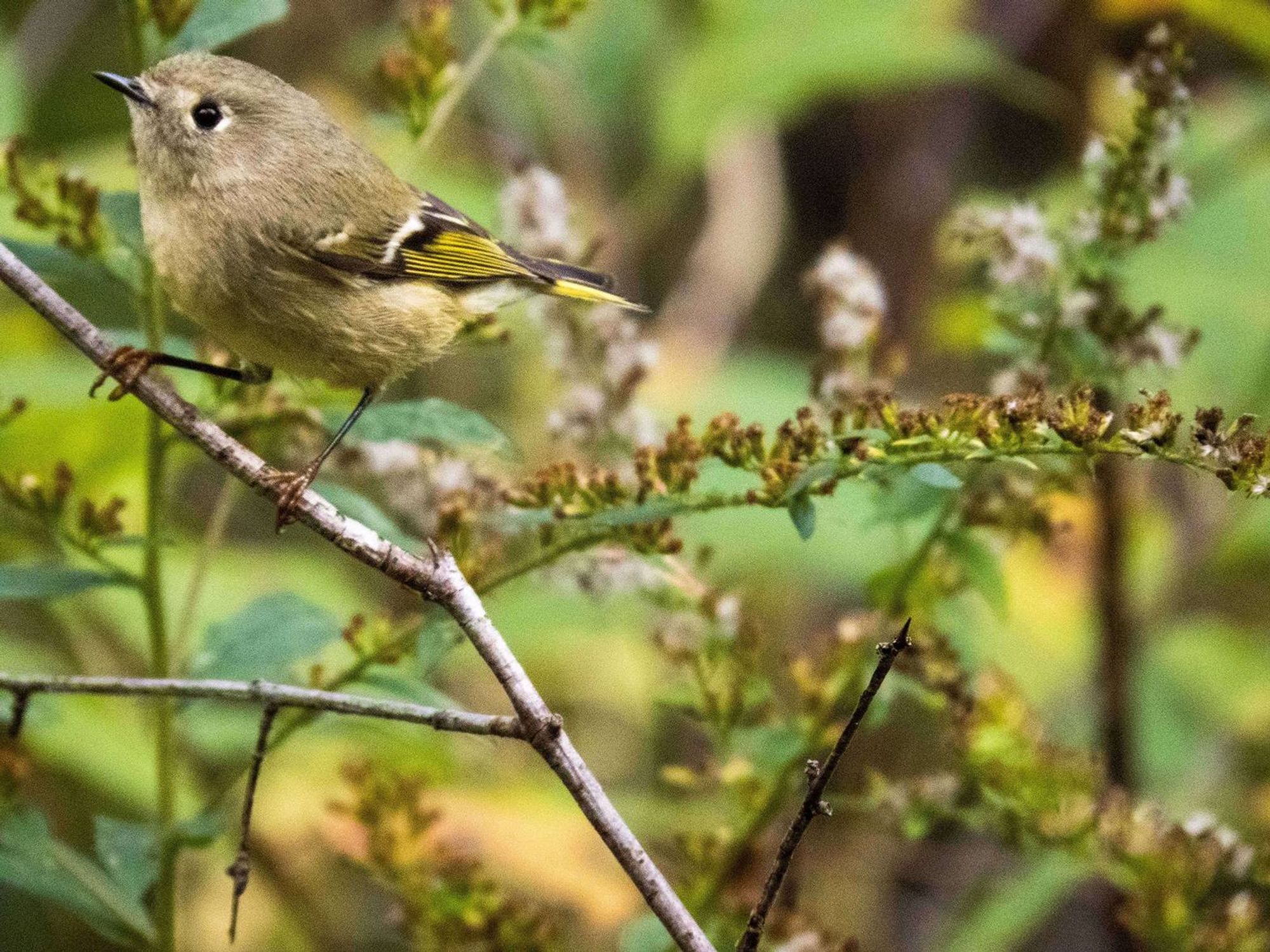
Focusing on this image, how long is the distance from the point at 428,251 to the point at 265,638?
2.59ft

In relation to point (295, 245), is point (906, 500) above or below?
below

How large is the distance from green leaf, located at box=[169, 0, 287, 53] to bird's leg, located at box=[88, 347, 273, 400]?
1.21 ft

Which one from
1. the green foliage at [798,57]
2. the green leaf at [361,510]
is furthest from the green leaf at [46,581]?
the green foliage at [798,57]

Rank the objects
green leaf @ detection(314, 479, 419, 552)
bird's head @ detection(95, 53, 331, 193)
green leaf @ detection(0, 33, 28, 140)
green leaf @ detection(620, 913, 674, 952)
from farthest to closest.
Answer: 1. green leaf @ detection(0, 33, 28, 140)
2. bird's head @ detection(95, 53, 331, 193)
3. green leaf @ detection(314, 479, 419, 552)
4. green leaf @ detection(620, 913, 674, 952)

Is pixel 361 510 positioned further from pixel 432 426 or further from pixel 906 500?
pixel 906 500

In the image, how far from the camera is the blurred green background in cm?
295

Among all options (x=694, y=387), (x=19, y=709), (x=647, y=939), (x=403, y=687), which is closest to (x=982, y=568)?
(x=647, y=939)

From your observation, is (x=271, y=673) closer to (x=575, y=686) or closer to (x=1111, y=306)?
(x=1111, y=306)

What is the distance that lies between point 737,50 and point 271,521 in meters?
2.15

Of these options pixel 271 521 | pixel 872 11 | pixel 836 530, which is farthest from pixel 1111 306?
pixel 271 521

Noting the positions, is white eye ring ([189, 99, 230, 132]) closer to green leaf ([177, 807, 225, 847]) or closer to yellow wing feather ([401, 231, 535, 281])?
yellow wing feather ([401, 231, 535, 281])

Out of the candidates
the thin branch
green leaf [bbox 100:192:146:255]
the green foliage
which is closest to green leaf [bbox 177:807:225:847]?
green leaf [bbox 100:192:146:255]

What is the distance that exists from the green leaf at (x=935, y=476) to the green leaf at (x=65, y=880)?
1095 mm

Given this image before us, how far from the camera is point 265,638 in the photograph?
1887mm
